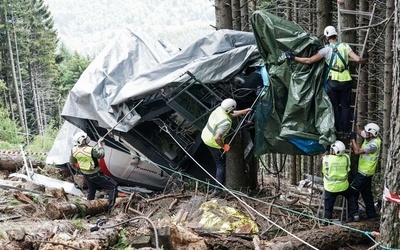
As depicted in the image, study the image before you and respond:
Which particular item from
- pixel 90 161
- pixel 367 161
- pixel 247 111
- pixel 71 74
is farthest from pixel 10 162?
pixel 71 74

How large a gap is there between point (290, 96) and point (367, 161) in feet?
4.97

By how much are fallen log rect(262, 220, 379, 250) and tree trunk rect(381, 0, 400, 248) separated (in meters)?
0.82

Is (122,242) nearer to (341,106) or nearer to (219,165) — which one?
(219,165)

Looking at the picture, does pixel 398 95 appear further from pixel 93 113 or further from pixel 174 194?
pixel 93 113

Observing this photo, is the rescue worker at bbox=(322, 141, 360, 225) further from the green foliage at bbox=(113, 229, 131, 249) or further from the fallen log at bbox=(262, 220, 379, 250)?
the green foliage at bbox=(113, 229, 131, 249)

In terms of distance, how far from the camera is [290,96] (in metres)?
7.00

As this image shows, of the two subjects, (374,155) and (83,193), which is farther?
(83,193)

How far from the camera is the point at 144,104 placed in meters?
8.38

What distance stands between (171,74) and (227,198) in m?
2.38

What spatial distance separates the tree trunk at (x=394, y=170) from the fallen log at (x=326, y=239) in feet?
2.69

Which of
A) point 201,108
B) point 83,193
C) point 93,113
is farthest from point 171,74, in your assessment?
point 83,193

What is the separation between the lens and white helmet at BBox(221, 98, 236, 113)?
7.43 meters

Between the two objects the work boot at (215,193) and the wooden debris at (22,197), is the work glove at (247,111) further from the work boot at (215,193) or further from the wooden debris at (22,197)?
the wooden debris at (22,197)

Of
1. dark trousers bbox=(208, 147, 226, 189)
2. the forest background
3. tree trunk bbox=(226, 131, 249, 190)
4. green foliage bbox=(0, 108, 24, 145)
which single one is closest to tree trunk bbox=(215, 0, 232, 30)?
the forest background
